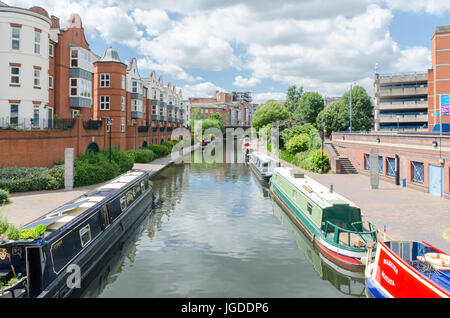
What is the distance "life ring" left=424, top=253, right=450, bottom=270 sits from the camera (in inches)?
346

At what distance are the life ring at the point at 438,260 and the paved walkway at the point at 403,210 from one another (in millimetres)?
3094

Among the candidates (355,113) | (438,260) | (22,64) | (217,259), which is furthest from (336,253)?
(355,113)

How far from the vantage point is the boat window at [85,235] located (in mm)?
11453

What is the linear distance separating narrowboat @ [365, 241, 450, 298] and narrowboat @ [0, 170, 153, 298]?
8.70 m

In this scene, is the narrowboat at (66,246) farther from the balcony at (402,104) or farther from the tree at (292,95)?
the tree at (292,95)

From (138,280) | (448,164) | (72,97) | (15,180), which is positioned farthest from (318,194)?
(72,97)

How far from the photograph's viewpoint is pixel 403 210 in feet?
56.4

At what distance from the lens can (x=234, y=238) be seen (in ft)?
50.4

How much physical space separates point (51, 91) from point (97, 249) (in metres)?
20.9

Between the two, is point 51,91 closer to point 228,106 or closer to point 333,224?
point 333,224

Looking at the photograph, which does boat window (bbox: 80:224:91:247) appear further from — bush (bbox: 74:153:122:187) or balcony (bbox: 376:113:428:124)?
balcony (bbox: 376:113:428:124)


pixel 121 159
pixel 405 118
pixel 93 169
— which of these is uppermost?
pixel 405 118

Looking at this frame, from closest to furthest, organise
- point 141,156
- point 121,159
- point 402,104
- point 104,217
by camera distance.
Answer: point 104,217 < point 121,159 < point 141,156 < point 402,104
